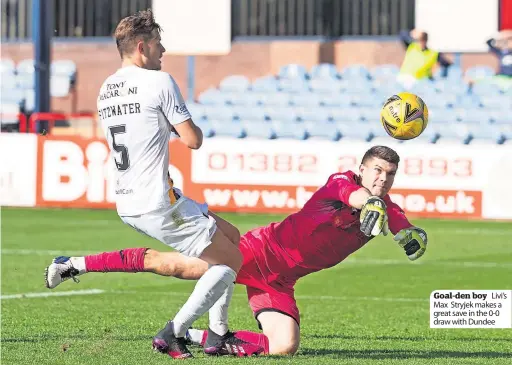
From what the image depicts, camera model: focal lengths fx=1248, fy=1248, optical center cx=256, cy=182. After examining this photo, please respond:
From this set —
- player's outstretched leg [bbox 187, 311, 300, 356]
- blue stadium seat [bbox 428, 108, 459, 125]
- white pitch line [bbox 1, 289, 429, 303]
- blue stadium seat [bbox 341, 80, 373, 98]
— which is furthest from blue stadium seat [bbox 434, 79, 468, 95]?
player's outstretched leg [bbox 187, 311, 300, 356]

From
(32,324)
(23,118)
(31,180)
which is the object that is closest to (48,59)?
(23,118)

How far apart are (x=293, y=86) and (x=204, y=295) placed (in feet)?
56.9

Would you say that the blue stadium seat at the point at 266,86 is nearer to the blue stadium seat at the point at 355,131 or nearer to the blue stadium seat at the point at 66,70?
the blue stadium seat at the point at 355,131

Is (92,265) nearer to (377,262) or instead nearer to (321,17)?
(377,262)

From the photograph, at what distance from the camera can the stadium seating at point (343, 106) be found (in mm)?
21906

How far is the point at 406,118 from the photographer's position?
30.3ft

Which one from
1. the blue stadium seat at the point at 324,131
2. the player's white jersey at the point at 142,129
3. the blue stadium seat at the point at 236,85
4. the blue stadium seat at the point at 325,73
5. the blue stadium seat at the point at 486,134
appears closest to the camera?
the player's white jersey at the point at 142,129

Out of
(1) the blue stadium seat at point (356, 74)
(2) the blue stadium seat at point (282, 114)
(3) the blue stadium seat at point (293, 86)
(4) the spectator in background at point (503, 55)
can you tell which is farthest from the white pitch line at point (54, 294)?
(1) the blue stadium seat at point (356, 74)

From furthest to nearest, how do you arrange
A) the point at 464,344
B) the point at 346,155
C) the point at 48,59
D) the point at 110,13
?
the point at 110,13
the point at 48,59
the point at 346,155
the point at 464,344

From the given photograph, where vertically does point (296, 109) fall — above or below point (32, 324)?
above

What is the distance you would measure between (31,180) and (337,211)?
13.7 metres

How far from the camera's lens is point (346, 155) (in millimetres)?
19969

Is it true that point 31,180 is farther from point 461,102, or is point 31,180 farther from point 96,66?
point 96,66

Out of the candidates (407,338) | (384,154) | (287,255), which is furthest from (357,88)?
(384,154)
